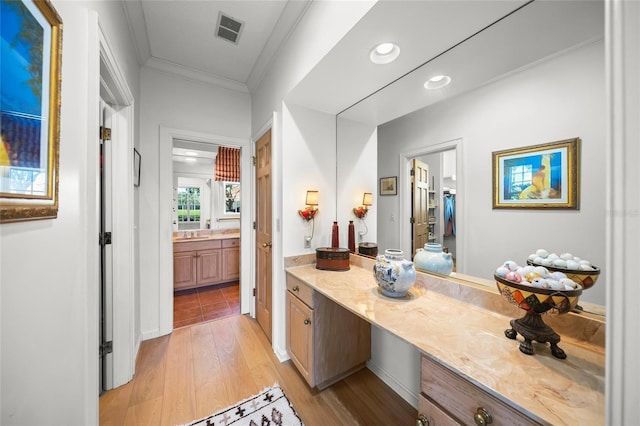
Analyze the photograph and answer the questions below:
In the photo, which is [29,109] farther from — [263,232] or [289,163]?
[263,232]

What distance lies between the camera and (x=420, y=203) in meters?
1.47

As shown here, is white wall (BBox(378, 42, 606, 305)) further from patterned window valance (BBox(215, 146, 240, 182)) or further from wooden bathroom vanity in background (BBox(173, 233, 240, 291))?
wooden bathroom vanity in background (BBox(173, 233, 240, 291))

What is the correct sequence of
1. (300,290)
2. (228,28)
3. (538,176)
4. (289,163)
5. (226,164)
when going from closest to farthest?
(538,176) → (300,290) → (228,28) → (289,163) → (226,164)

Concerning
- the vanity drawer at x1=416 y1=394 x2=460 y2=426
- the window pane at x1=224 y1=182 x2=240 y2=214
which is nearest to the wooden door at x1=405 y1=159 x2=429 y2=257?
the vanity drawer at x1=416 y1=394 x2=460 y2=426

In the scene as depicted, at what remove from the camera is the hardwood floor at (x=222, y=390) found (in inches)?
56.5

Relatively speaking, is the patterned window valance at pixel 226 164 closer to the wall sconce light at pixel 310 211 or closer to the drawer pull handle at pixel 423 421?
the wall sconce light at pixel 310 211

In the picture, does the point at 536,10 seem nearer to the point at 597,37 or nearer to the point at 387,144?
the point at 597,37

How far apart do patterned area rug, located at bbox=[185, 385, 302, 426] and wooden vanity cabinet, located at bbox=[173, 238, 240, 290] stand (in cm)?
242

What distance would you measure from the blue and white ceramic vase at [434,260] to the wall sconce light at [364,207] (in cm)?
60

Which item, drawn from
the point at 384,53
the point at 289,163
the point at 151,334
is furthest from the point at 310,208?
the point at 151,334

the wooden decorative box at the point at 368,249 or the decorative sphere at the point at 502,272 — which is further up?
the decorative sphere at the point at 502,272

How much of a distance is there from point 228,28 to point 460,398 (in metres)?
2.62

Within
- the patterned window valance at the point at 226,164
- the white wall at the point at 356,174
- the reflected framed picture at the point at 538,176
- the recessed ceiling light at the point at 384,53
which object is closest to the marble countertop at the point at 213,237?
the patterned window valance at the point at 226,164

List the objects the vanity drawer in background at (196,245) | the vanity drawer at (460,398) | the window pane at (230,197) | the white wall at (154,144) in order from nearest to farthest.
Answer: the vanity drawer at (460,398)
the white wall at (154,144)
the vanity drawer in background at (196,245)
the window pane at (230,197)
